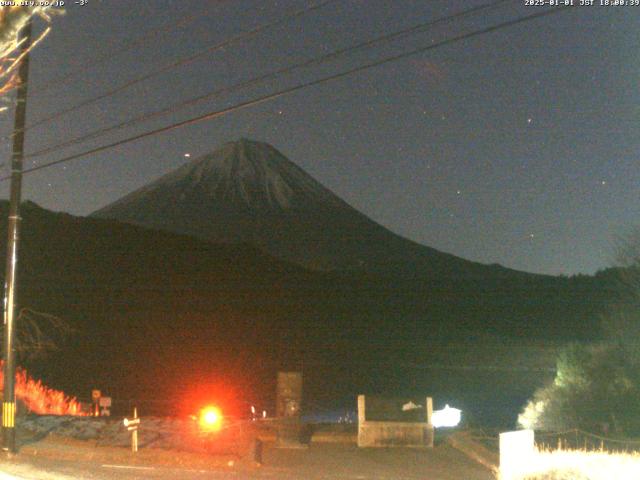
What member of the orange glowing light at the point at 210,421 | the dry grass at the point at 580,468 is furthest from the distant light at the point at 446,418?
the dry grass at the point at 580,468

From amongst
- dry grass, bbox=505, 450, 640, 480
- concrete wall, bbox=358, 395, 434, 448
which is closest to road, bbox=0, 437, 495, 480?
concrete wall, bbox=358, 395, 434, 448

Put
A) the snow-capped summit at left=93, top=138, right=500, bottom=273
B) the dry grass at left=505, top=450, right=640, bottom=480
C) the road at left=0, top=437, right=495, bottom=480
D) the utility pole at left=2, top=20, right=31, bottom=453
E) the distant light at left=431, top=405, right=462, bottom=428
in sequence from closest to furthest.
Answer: the dry grass at left=505, top=450, right=640, bottom=480 → the road at left=0, top=437, right=495, bottom=480 → the utility pole at left=2, top=20, right=31, bottom=453 → the distant light at left=431, top=405, right=462, bottom=428 → the snow-capped summit at left=93, top=138, right=500, bottom=273

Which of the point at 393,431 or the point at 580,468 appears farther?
the point at 393,431

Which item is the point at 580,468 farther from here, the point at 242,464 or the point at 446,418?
the point at 446,418

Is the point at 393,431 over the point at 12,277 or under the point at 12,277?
under

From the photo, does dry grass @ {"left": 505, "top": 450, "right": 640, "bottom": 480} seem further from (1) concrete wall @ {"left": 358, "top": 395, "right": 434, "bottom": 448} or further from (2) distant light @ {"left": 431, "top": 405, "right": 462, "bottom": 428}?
(2) distant light @ {"left": 431, "top": 405, "right": 462, "bottom": 428}

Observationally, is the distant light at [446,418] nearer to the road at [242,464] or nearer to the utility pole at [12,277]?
the road at [242,464]

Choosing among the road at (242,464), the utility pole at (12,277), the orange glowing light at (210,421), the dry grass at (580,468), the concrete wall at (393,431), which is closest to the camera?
the dry grass at (580,468)

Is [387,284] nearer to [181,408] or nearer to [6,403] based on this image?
[181,408]

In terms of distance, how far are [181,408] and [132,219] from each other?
12289cm

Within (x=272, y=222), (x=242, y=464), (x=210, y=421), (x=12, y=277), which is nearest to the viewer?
(x=242, y=464)

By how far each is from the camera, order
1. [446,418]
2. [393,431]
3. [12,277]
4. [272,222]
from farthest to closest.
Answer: [272,222] < [446,418] < [393,431] < [12,277]

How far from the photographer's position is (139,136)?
15.9 m

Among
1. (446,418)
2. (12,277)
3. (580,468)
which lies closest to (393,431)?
(446,418)
